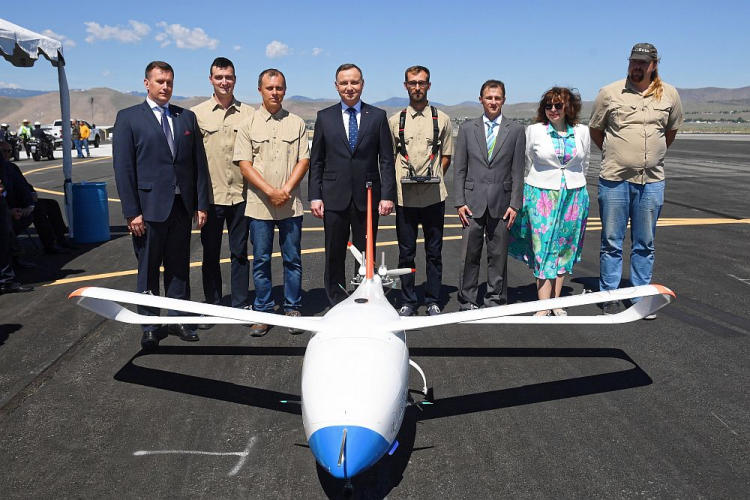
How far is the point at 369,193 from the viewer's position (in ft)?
21.3

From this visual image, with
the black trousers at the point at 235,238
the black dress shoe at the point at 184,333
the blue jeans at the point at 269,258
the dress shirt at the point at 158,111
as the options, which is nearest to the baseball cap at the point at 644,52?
the blue jeans at the point at 269,258

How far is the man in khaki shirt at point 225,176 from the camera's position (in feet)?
22.5

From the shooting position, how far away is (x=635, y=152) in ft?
22.7

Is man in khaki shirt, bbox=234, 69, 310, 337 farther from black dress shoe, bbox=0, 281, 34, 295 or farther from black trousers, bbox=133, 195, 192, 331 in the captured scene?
black dress shoe, bbox=0, 281, 34, 295

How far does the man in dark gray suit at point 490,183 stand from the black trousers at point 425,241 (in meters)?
0.32

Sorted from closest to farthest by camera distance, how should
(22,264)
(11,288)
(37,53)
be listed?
(11,288), (22,264), (37,53)

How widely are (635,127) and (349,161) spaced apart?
354 centimetres

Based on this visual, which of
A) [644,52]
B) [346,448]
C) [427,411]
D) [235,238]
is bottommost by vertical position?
[427,411]

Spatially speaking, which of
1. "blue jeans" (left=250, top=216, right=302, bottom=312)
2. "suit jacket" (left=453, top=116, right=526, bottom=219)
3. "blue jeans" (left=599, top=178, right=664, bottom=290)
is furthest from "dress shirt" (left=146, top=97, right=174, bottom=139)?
"blue jeans" (left=599, top=178, right=664, bottom=290)

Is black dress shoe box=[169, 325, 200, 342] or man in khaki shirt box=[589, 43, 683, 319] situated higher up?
man in khaki shirt box=[589, 43, 683, 319]

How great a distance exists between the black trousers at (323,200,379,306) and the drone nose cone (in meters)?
3.48

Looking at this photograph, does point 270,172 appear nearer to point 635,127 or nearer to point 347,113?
point 347,113

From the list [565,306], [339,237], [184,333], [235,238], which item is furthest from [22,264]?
[565,306]

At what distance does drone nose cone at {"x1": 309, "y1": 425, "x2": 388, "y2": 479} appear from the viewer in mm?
3260
